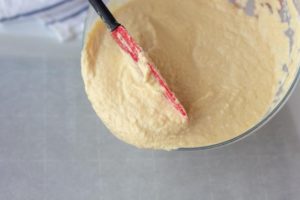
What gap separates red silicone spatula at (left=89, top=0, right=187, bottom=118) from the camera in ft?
1.83

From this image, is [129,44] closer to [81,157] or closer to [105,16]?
[105,16]

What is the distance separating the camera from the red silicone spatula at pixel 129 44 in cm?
56

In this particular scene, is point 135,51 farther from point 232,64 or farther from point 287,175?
point 287,175

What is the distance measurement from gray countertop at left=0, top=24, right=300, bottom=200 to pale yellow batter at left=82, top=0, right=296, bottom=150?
123 mm

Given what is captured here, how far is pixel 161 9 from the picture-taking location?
642 millimetres

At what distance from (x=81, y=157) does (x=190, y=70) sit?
22 centimetres

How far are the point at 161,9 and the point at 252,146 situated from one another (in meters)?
0.28

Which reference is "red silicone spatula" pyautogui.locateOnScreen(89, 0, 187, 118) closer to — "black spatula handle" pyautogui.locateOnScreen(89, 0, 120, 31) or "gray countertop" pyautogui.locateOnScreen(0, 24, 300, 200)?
"black spatula handle" pyautogui.locateOnScreen(89, 0, 120, 31)

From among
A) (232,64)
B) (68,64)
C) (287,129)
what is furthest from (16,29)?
(287,129)

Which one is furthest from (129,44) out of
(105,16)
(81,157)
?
(81,157)

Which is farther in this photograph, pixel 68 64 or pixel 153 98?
pixel 68 64

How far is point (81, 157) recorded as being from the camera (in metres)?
0.70

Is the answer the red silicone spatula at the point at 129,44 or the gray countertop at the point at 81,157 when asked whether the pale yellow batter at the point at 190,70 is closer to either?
the red silicone spatula at the point at 129,44

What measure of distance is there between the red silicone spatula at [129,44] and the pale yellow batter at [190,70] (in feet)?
0.05
